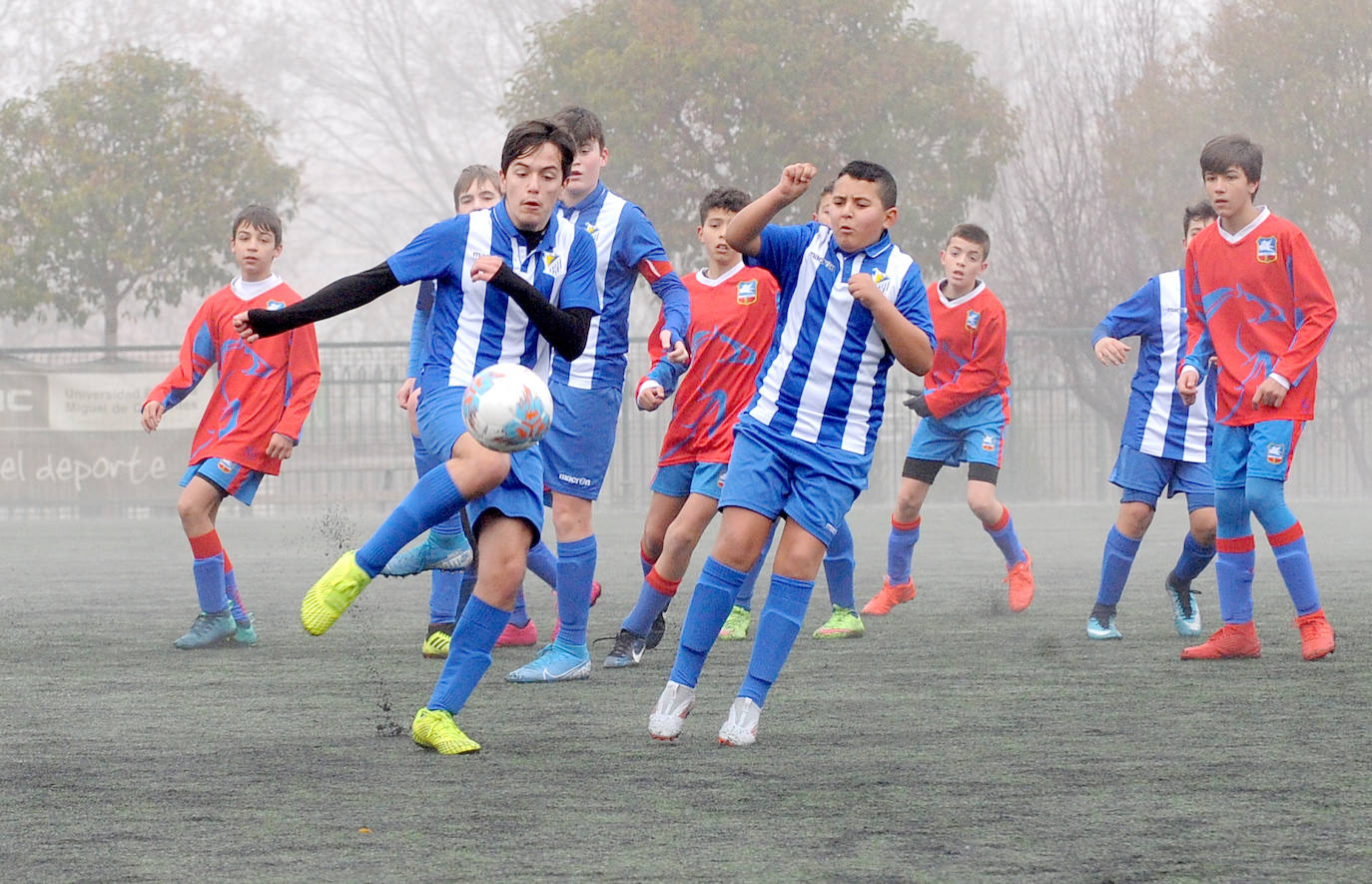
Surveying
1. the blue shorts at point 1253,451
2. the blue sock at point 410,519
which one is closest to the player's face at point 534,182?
the blue sock at point 410,519

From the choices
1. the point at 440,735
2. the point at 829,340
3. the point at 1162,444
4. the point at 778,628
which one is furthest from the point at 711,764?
the point at 1162,444

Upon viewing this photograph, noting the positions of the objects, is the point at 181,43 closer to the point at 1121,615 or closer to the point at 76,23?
the point at 76,23

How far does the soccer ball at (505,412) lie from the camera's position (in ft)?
14.4

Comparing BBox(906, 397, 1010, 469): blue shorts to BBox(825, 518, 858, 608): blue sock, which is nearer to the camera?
BBox(825, 518, 858, 608): blue sock

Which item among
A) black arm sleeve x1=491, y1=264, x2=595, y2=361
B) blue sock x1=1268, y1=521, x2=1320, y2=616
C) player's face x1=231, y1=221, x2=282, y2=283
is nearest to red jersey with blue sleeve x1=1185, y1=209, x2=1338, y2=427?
blue sock x1=1268, y1=521, x2=1320, y2=616

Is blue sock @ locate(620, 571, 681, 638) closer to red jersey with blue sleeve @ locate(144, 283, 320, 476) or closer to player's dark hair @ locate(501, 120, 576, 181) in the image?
red jersey with blue sleeve @ locate(144, 283, 320, 476)

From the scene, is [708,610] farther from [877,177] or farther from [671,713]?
[877,177]

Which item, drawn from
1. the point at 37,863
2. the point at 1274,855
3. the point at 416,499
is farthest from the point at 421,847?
the point at 1274,855

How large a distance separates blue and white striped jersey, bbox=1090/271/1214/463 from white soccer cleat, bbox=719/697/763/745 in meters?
3.09

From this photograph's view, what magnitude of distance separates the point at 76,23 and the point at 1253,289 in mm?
45139

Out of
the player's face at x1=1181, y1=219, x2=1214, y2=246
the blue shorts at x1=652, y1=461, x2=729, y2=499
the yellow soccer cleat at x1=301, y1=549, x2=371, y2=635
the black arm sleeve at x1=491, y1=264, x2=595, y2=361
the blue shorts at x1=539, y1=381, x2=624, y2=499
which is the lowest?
the yellow soccer cleat at x1=301, y1=549, x2=371, y2=635

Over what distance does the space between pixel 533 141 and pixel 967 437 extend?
158 inches

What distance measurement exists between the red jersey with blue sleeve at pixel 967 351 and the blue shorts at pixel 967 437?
0.10 metres

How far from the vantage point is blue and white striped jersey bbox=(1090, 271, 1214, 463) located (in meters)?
7.07
